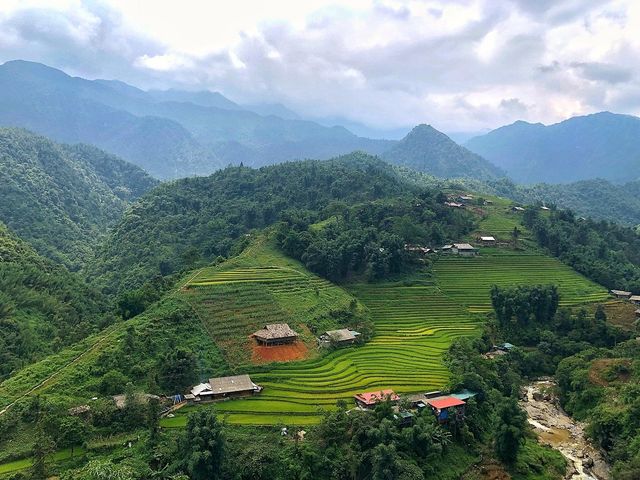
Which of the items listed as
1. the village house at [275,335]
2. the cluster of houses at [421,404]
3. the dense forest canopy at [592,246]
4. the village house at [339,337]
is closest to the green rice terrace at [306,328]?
the village house at [275,335]

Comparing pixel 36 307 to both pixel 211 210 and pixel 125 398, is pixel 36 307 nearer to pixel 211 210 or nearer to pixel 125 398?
pixel 125 398

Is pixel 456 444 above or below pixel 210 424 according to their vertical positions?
below

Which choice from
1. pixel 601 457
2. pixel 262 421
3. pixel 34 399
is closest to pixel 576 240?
pixel 601 457

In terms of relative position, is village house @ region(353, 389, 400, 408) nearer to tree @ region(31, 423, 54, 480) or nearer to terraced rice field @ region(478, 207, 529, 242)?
tree @ region(31, 423, 54, 480)

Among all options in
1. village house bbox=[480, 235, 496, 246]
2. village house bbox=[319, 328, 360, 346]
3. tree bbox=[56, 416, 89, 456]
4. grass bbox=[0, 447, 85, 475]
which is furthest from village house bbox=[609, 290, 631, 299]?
grass bbox=[0, 447, 85, 475]

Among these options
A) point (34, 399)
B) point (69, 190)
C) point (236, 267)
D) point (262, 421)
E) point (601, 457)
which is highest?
point (69, 190)

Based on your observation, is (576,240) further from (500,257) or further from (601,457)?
(601,457)
